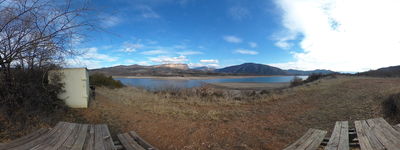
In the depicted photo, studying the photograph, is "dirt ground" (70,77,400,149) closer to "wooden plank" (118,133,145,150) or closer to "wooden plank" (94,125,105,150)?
"wooden plank" (118,133,145,150)

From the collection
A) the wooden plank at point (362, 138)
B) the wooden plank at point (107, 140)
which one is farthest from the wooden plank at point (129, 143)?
the wooden plank at point (362, 138)

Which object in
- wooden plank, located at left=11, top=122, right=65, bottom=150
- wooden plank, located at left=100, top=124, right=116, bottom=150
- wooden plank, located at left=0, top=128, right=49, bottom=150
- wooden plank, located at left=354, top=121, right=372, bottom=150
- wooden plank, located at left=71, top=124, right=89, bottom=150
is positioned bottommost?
wooden plank, located at left=354, top=121, right=372, bottom=150

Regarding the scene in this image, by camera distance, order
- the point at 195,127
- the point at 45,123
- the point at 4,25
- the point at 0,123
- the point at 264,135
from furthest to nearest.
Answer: the point at 195,127, the point at 264,135, the point at 45,123, the point at 0,123, the point at 4,25

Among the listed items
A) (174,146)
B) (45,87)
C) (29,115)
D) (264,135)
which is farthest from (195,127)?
(45,87)

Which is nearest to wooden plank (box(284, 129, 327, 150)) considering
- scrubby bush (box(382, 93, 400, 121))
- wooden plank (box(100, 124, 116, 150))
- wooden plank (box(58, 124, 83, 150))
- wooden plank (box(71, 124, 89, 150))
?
wooden plank (box(100, 124, 116, 150))

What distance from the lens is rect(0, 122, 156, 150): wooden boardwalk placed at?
1743 mm

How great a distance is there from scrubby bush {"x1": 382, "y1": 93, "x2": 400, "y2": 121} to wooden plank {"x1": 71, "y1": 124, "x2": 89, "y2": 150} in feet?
23.4

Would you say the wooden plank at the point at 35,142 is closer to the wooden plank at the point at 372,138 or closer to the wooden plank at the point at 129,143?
the wooden plank at the point at 129,143

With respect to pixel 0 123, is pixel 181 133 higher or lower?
lower

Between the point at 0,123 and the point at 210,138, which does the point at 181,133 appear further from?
the point at 0,123

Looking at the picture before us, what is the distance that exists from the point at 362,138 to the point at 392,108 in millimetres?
4777

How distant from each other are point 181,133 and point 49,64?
3905 millimetres

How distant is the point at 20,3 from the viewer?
8.71 ft

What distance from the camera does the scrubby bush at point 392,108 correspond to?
15.7 feet
